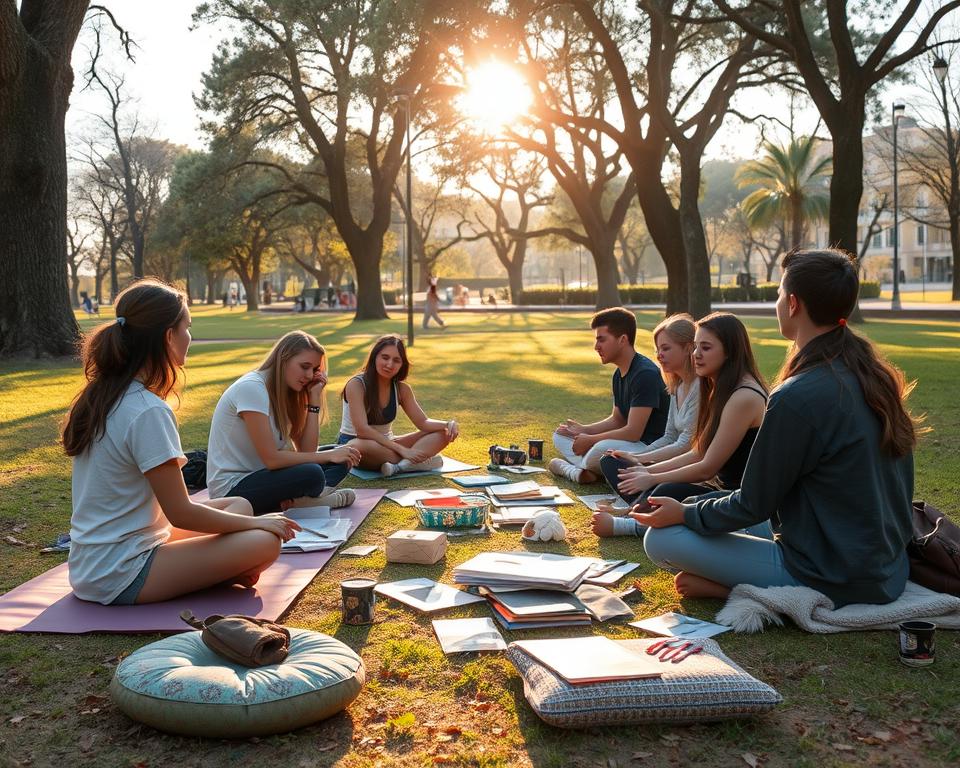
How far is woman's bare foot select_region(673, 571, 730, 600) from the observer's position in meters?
4.48

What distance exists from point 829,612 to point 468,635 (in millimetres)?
1616

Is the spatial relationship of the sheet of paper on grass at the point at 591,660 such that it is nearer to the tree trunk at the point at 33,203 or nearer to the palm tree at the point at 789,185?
the tree trunk at the point at 33,203

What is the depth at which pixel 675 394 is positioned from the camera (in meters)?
6.48

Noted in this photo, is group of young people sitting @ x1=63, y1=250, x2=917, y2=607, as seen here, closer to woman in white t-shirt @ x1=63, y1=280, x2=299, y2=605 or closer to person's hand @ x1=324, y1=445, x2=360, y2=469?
woman in white t-shirt @ x1=63, y1=280, x2=299, y2=605

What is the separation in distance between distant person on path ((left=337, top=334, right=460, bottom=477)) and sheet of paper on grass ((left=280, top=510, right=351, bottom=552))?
1.56 meters

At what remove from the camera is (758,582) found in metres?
4.29

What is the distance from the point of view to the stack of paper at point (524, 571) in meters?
4.45

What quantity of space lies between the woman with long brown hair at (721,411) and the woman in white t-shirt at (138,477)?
2.42m

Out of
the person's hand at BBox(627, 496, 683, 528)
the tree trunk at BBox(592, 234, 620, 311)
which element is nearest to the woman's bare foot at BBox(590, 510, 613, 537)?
the person's hand at BBox(627, 496, 683, 528)

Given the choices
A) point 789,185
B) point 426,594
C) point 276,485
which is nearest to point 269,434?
point 276,485

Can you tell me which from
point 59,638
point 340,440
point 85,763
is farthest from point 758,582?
point 340,440

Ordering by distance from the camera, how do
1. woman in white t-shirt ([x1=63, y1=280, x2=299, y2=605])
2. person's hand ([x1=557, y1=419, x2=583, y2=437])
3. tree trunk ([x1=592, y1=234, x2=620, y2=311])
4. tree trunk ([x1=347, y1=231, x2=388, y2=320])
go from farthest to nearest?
1. tree trunk ([x1=347, y1=231, x2=388, y2=320])
2. tree trunk ([x1=592, y1=234, x2=620, y2=311])
3. person's hand ([x1=557, y1=419, x2=583, y2=437])
4. woman in white t-shirt ([x1=63, y1=280, x2=299, y2=605])

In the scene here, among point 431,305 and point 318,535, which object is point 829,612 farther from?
point 431,305

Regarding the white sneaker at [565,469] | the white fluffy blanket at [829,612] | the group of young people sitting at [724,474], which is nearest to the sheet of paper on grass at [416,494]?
the white sneaker at [565,469]
